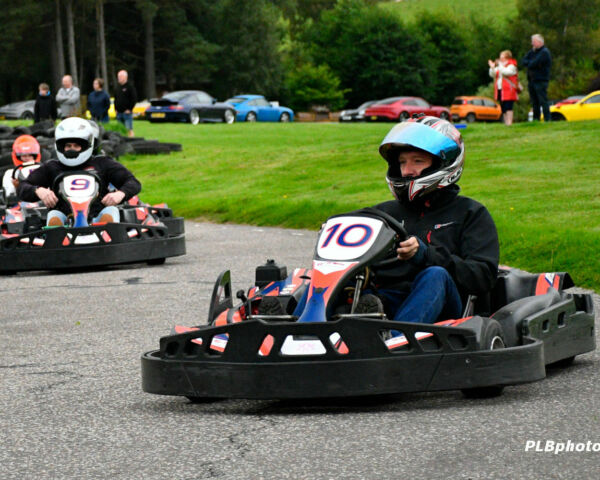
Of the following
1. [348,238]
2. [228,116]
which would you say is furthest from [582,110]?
[348,238]

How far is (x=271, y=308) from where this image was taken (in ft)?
17.2

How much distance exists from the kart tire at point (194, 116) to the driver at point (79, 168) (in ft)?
95.5

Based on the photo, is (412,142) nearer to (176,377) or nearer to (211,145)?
(176,377)

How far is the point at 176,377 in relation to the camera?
5.05 meters

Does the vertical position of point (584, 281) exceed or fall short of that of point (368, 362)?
it falls short

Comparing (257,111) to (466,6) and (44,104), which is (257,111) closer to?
(44,104)

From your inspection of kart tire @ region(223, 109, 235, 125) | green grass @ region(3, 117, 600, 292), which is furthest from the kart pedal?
kart tire @ region(223, 109, 235, 125)

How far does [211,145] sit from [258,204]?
11660mm

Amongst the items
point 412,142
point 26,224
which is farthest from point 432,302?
point 26,224

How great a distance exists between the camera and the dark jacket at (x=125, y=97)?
89.4 feet

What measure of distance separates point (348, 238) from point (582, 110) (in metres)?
31.4

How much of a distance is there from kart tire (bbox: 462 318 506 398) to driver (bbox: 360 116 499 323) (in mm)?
289

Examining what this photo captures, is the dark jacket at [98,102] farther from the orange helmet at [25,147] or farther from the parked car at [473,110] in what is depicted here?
the parked car at [473,110]

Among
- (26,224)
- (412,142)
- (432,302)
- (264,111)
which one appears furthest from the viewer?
(264,111)
